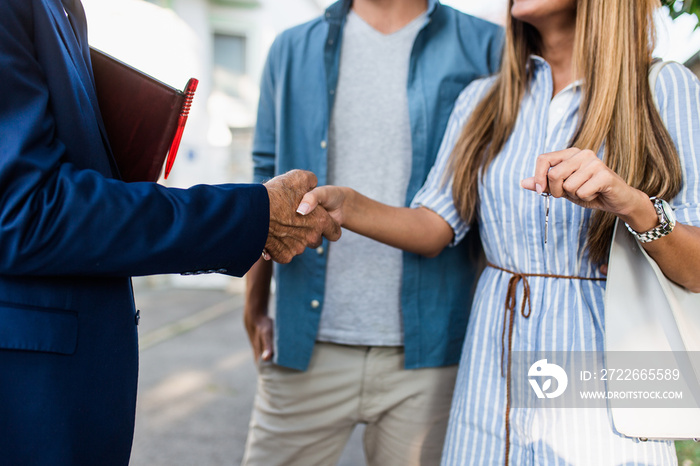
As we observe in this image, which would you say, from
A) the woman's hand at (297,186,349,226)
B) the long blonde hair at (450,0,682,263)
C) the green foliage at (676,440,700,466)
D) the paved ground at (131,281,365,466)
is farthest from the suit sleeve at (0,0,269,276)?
the paved ground at (131,281,365,466)

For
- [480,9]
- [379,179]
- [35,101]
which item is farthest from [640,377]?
[480,9]

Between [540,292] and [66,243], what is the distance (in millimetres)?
1204

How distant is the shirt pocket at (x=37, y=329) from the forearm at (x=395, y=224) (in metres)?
0.91

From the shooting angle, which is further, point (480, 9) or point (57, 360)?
point (480, 9)

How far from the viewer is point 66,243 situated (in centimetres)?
118

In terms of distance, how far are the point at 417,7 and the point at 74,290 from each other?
172 centimetres

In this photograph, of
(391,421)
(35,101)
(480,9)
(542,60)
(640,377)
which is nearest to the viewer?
(35,101)

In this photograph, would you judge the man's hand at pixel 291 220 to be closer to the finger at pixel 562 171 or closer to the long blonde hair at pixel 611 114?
the long blonde hair at pixel 611 114

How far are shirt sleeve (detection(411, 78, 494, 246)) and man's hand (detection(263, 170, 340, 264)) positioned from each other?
36cm

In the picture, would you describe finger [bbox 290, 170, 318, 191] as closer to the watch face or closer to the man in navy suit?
the man in navy suit

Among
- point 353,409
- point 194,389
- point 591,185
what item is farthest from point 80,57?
point 194,389

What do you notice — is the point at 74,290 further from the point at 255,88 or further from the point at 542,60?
the point at 255,88

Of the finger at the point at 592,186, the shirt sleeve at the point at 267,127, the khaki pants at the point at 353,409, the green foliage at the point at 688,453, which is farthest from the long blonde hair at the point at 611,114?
the green foliage at the point at 688,453

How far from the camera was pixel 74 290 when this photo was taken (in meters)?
1.27
